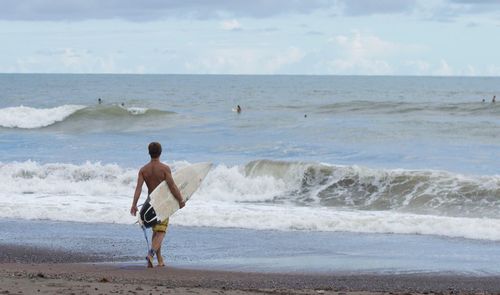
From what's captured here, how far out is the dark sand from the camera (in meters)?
7.57

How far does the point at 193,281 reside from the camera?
27.9ft

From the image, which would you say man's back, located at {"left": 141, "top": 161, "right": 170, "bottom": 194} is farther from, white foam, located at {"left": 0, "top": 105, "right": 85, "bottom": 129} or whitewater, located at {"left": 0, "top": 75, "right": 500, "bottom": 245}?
white foam, located at {"left": 0, "top": 105, "right": 85, "bottom": 129}

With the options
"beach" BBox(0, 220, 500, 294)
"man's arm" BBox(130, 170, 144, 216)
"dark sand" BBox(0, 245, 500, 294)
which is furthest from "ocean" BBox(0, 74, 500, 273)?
"man's arm" BBox(130, 170, 144, 216)

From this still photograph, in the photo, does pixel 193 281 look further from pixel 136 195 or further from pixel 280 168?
pixel 280 168

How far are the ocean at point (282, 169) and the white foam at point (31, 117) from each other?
0.10 m

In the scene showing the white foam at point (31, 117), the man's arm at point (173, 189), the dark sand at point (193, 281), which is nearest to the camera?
the dark sand at point (193, 281)

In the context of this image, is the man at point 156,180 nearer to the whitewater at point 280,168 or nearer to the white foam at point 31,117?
the whitewater at point 280,168

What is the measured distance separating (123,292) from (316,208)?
8.55 meters

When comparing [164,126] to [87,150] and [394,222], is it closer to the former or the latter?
[87,150]

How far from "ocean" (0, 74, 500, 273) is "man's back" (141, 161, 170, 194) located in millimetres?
3565

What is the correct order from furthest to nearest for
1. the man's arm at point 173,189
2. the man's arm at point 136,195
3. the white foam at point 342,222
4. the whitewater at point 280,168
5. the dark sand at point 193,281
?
the whitewater at point 280,168 → the white foam at point 342,222 → the man's arm at point 173,189 → the man's arm at point 136,195 → the dark sand at point 193,281

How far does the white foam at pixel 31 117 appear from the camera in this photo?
38.4 m

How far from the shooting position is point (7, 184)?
60.2 ft

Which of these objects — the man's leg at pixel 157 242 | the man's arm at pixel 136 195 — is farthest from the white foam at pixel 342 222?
the man's arm at pixel 136 195
